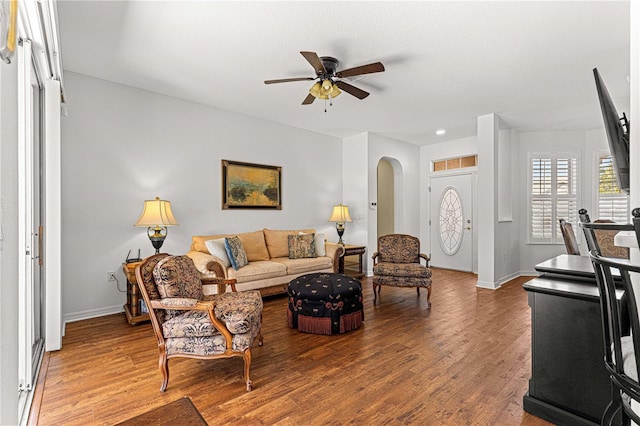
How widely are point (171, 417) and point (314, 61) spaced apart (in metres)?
2.67

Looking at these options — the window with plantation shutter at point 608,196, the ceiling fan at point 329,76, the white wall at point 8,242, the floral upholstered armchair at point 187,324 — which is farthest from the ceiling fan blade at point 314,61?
the window with plantation shutter at point 608,196

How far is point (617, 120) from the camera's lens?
1224 mm

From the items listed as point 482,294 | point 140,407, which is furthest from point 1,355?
point 482,294

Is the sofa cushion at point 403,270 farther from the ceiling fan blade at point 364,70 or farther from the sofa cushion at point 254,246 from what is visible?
the ceiling fan blade at point 364,70

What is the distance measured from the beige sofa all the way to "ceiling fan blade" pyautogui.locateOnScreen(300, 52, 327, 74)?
7.39 feet

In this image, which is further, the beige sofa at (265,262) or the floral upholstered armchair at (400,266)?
the floral upholstered armchair at (400,266)

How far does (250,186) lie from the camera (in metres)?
5.06

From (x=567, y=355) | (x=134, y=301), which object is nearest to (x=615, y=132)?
(x=567, y=355)

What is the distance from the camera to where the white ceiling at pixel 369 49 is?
2.43m

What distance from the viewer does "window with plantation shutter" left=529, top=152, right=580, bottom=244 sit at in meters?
5.98

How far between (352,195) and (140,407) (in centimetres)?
497

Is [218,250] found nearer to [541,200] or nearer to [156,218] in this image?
[156,218]

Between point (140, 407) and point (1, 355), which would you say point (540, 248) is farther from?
point (1, 355)

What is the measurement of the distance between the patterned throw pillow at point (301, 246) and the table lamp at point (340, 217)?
0.97m
